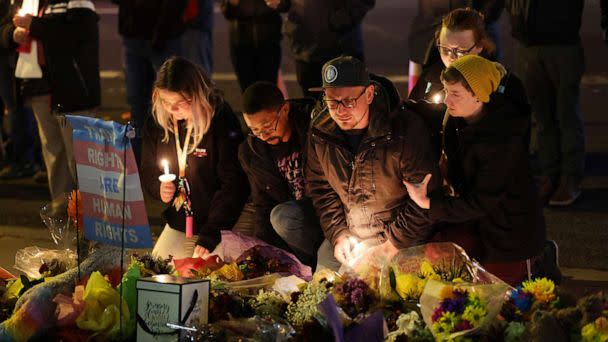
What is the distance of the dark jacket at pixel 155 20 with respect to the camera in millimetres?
8242

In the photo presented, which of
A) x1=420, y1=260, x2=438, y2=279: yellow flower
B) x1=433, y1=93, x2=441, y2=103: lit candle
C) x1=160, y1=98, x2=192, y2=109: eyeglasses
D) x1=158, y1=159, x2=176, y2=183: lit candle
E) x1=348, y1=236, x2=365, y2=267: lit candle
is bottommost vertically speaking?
x1=348, y1=236, x2=365, y2=267: lit candle

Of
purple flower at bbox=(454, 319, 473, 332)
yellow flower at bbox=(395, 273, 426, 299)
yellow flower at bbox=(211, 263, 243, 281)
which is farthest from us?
yellow flower at bbox=(211, 263, 243, 281)

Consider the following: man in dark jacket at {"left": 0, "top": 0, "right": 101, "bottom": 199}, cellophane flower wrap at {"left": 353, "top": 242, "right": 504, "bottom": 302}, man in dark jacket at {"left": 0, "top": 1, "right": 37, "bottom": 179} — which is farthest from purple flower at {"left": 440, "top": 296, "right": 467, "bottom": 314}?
man in dark jacket at {"left": 0, "top": 1, "right": 37, "bottom": 179}

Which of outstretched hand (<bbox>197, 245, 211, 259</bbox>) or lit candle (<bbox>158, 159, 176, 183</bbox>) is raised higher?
lit candle (<bbox>158, 159, 176, 183</bbox>)

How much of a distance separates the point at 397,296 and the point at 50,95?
3.76 metres

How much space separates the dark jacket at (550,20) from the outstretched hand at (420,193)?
2540mm

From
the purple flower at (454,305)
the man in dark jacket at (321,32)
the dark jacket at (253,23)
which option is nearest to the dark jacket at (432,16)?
the man in dark jacket at (321,32)

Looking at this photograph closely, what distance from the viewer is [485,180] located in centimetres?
512

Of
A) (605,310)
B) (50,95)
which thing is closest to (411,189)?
(605,310)

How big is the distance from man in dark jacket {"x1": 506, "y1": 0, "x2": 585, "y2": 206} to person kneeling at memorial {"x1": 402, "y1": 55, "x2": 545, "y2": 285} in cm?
219

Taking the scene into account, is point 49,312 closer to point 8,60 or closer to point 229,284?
point 229,284

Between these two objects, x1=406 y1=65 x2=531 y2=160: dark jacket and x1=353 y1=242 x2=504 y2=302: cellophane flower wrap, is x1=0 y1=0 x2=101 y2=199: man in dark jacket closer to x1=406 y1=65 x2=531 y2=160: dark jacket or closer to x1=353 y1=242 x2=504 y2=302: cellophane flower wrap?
x1=406 y1=65 x2=531 y2=160: dark jacket

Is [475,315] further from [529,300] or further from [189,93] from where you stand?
[189,93]

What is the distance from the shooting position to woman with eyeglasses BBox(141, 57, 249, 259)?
18.9ft
